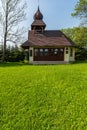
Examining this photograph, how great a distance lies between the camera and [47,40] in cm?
2947

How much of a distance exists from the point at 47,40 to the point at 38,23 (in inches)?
128

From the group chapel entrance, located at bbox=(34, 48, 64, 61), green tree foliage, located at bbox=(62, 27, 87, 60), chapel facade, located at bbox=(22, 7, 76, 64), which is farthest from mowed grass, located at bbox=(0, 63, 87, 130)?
green tree foliage, located at bbox=(62, 27, 87, 60)

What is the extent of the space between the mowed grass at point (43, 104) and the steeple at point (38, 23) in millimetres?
19981

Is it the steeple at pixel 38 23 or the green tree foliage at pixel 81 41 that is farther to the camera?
the green tree foliage at pixel 81 41

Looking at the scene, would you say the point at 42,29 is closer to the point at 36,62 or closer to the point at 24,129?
the point at 36,62

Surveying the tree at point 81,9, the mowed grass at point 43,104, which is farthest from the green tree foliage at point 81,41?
the mowed grass at point 43,104

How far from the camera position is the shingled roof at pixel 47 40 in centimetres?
2861

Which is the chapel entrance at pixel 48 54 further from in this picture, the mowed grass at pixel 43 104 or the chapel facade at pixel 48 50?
the mowed grass at pixel 43 104

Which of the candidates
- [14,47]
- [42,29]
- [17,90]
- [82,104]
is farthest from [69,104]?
[14,47]

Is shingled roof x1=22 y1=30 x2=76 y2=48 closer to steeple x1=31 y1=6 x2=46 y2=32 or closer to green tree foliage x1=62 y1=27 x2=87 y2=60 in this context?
steeple x1=31 y1=6 x2=46 y2=32

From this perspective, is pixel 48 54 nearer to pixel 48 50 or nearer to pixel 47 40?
pixel 48 50

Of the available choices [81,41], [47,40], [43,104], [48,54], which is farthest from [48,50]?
[43,104]

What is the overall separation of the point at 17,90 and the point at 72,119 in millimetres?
3326

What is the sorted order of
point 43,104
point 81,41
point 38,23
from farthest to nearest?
1. point 81,41
2. point 38,23
3. point 43,104
